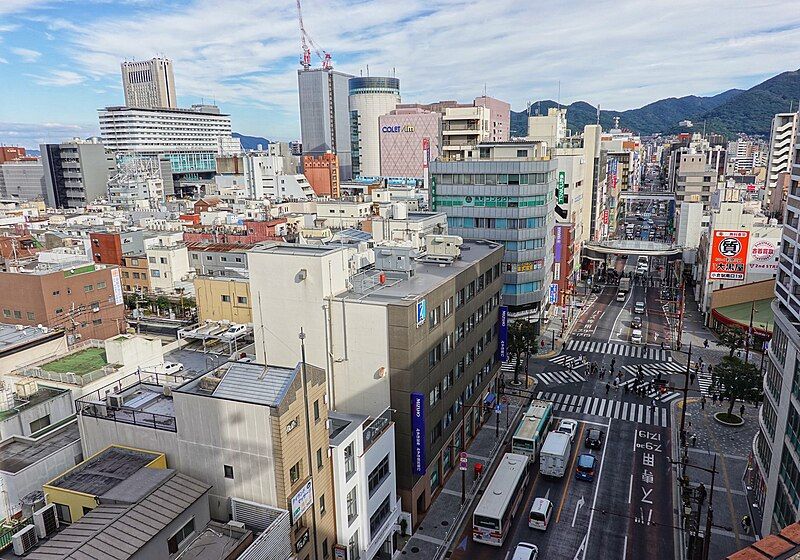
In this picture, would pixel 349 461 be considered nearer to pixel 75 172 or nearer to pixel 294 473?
pixel 294 473

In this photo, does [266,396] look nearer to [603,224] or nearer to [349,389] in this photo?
[349,389]

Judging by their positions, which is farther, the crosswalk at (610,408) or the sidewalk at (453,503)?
the crosswalk at (610,408)

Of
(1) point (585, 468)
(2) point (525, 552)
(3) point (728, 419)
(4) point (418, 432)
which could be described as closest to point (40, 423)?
(4) point (418, 432)

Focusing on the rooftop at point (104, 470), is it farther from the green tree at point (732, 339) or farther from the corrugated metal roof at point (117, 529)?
the green tree at point (732, 339)

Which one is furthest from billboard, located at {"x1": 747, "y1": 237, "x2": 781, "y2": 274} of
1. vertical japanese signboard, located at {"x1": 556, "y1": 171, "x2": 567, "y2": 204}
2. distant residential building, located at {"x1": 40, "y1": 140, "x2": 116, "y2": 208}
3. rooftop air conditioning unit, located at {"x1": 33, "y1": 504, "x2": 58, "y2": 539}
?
distant residential building, located at {"x1": 40, "y1": 140, "x2": 116, "y2": 208}

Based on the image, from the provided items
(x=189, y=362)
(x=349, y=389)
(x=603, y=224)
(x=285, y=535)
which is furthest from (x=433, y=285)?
(x=603, y=224)

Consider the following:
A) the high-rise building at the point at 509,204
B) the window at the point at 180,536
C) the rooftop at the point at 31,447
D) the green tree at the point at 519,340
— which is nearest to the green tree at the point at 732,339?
the high-rise building at the point at 509,204
